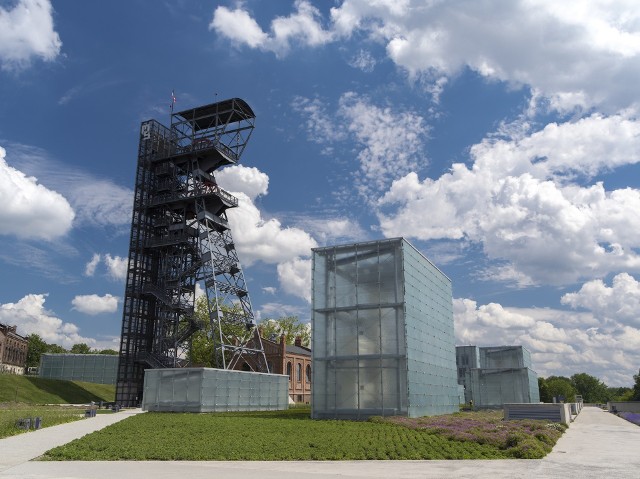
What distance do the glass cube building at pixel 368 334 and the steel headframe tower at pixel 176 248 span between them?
23988mm

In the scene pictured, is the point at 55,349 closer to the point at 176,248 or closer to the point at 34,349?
the point at 34,349

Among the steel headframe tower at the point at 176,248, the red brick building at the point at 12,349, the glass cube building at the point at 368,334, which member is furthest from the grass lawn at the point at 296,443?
the red brick building at the point at 12,349

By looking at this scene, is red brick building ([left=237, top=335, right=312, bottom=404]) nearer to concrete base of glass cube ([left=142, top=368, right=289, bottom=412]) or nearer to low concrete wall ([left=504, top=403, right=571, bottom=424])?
concrete base of glass cube ([left=142, top=368, right=289, bottom=412])

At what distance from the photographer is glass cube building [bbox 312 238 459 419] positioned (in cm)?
3847

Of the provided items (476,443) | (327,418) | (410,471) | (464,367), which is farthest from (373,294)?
(464,367)

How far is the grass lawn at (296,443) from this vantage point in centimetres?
1878

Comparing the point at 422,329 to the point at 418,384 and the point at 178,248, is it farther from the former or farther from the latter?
the point at 178,248

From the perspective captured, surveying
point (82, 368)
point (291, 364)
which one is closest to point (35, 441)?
point (291, 364)

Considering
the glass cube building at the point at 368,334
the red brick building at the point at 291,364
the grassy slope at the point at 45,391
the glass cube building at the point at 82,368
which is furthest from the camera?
the glass cube building at the point at 82,368

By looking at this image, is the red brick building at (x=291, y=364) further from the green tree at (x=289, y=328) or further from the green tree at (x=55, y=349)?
the green tree at (x=55, y=349)

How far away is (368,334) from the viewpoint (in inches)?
1563

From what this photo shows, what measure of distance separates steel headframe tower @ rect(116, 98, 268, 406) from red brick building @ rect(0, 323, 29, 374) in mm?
63350

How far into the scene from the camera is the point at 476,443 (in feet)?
72.0

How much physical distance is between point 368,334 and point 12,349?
11362cm
